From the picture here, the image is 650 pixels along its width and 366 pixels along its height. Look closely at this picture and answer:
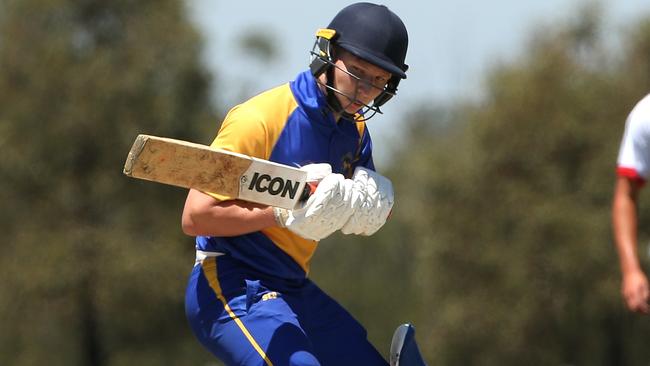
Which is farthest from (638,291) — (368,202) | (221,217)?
(221,217)

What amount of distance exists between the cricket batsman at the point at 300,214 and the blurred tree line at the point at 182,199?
23113 millimetres

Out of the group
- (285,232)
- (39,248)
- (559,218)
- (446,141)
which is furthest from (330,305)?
(446,141)

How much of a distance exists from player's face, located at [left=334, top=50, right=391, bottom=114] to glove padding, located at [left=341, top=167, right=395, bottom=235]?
0.97ft

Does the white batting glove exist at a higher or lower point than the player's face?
lower

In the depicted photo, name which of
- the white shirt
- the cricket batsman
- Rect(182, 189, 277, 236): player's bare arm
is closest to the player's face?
the cricket batsman

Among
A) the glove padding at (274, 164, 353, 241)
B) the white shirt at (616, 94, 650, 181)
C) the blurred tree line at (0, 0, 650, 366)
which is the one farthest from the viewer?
the blurred tree line at (0, 0, 650, 366)

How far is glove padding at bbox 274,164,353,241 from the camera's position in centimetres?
505

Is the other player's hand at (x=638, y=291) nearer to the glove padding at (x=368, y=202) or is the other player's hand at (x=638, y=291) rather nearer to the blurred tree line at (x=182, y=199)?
the glove padding at (x=368, y=202)

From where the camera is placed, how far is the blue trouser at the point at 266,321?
5223 millimetres

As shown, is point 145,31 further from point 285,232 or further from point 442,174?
point 285,232

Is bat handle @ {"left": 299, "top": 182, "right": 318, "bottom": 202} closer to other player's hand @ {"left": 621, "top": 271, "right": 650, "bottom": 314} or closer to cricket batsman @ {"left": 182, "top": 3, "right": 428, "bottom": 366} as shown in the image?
cricket batsman @ {"left": 182, "top": 3, "right": 428, "bottom": 366}

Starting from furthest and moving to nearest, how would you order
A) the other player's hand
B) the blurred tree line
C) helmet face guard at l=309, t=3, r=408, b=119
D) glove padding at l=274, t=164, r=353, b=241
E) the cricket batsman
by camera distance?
the blurred tree line < the other player's hand < helmet face guard at l=309, t=3, r=408, b=119 < the cricket batsman < glove padding at l=274, t=164, r=353, b=241

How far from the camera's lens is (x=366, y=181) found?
534cm

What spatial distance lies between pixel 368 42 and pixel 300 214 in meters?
0.77
